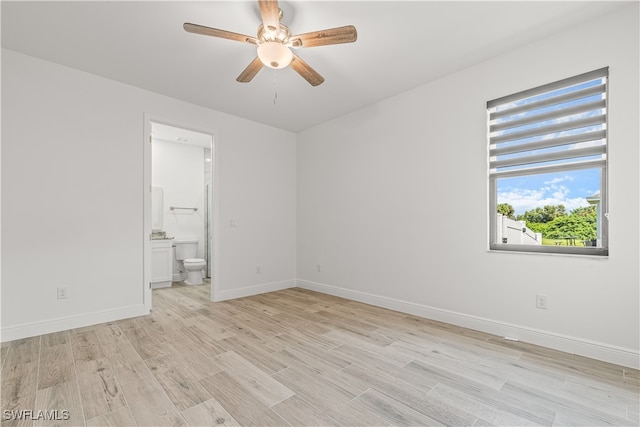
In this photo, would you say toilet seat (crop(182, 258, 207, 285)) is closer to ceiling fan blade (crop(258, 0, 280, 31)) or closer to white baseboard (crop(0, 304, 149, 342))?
white baseboard (crop(0, 304, 149, 342))

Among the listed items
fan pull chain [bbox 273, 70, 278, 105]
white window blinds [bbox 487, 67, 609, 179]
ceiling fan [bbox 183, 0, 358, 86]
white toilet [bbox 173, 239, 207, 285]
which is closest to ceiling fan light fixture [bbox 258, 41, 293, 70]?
ceiling fan [bbox 183, 0, 358, 86]

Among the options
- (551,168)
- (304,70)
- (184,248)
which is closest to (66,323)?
(184,248)

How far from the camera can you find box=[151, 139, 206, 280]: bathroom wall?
17.8 feet

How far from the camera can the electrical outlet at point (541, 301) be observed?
8.02ft

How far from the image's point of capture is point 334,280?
4285 mm

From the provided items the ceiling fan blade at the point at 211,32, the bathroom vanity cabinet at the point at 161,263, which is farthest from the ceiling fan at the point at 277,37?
the bathroom vanity cabinet at the point at 161,263

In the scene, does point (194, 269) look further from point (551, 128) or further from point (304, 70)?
point (551, 128)

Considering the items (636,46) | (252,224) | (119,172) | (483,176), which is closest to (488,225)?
Result: (483,176)

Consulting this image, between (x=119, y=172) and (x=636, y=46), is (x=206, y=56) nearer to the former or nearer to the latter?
(x=119, y=172)

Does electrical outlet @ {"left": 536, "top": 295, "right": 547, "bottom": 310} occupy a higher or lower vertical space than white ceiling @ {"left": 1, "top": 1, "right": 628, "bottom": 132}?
lower

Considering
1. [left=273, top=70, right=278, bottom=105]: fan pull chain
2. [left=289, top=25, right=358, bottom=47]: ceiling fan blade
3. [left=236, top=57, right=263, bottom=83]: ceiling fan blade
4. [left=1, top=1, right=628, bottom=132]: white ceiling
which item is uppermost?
[left=1, top=1, right=628, bottom=132]: white ceiling

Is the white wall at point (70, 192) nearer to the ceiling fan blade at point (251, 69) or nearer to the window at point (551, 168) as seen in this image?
the ceiling fan blade at point (251, 69)

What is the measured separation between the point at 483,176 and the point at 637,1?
60.1 inches

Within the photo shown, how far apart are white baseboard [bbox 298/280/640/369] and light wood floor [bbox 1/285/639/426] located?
86mm
